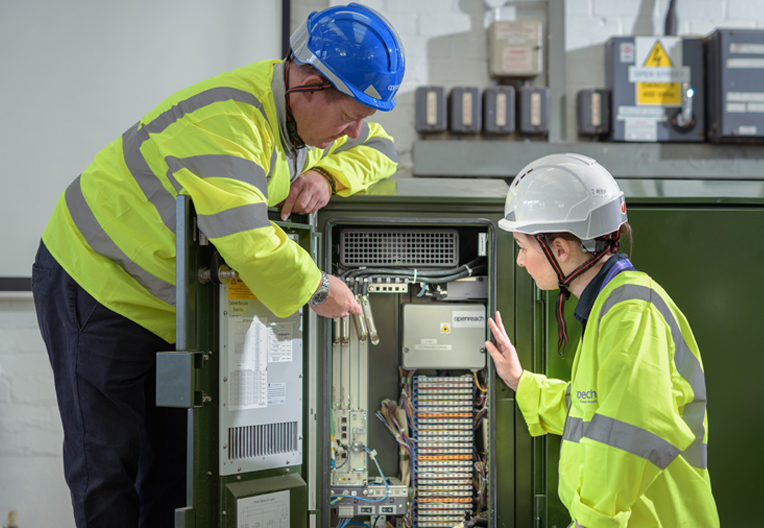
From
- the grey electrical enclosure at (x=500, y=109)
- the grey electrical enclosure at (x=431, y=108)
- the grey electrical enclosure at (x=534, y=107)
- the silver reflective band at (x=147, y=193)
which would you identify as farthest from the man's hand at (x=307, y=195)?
the grey electrical enclosure at (x=534, y=107)

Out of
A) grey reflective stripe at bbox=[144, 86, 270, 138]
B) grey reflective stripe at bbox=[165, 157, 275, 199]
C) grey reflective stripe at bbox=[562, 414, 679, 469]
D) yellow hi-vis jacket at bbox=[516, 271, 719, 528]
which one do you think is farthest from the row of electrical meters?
grey reflective stripe at bbox=[562, 414, 679, 469]

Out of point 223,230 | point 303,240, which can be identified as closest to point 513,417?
point 303,240

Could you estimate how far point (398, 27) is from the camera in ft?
8.55

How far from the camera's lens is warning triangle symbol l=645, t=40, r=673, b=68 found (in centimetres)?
257

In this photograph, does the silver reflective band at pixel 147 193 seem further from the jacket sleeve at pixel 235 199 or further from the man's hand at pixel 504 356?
the man's hand at pixel 504 356

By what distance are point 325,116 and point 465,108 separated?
4.37 ft

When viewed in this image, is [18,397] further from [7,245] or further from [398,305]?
[398,305]

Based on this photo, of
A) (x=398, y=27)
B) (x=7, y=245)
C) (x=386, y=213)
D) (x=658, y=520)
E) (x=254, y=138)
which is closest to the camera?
(x=658, y=520)

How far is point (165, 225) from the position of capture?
1315mm

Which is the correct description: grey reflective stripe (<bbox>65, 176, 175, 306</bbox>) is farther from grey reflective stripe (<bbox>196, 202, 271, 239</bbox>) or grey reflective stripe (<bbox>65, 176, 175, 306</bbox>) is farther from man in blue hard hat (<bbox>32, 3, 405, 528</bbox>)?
grey reflective stripe (<bbox>196, 202, 271, 239</bbox>)

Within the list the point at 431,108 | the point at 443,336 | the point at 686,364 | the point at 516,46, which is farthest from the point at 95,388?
the point at 516,46

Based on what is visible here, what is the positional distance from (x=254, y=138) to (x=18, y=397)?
75.5 inches

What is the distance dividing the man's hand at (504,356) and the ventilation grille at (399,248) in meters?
0.28

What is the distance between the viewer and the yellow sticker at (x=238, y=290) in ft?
4.55
